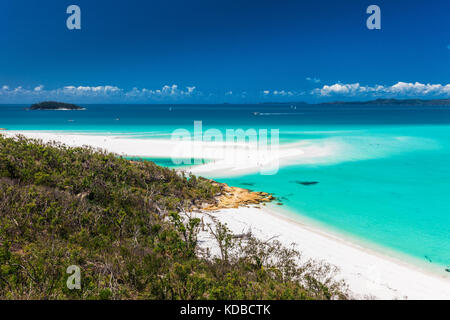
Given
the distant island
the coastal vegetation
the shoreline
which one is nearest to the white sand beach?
the shoreline

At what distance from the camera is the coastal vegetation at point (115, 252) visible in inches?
208

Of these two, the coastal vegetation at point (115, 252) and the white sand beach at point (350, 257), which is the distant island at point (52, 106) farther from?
the white sand beach at point (350, 257)

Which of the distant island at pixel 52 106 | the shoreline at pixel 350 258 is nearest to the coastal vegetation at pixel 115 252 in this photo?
the shoreline at pixel 350 258

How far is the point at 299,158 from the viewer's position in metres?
26.8

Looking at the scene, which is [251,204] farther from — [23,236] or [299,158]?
[299,158]

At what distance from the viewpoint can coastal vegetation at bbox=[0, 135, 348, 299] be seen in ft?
17.3

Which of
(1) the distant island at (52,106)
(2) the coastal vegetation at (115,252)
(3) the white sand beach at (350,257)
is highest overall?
(1) the distant island at (52,106)

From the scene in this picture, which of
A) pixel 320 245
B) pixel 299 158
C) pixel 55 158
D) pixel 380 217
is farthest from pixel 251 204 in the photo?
pixel 299 158

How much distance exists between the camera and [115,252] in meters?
6.67

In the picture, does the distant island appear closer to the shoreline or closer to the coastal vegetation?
the coastal vegetation

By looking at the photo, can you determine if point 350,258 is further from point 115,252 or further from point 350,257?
point 115,252

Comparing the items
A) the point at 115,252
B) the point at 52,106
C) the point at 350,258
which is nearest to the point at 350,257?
the point at 350,258

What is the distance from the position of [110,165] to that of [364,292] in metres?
10.7

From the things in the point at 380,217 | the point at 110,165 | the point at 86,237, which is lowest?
the point at 380,217
